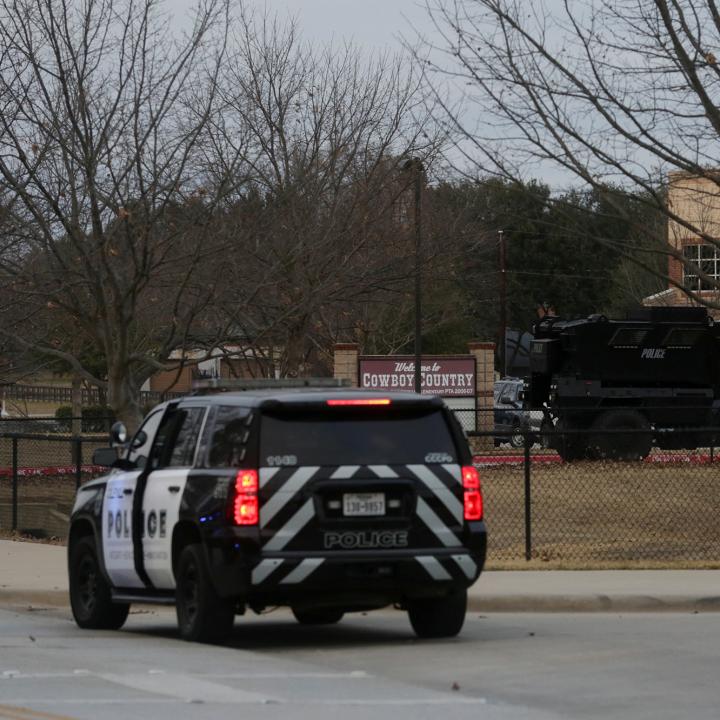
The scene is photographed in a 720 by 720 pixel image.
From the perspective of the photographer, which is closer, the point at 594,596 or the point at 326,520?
the point at 326,520

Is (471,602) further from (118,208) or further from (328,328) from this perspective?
(328,328)

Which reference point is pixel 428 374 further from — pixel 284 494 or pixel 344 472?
pixel 284 494

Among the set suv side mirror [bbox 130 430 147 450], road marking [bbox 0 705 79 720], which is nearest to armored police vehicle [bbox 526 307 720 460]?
suv side mirror [bbox 130 430 147 450]

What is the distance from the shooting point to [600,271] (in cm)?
7238

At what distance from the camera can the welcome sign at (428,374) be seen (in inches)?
1391

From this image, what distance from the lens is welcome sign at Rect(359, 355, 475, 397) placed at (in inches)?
1391

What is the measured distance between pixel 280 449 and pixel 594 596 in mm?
4017

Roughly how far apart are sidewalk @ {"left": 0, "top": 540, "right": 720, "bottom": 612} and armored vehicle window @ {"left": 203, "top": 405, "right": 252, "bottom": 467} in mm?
3458

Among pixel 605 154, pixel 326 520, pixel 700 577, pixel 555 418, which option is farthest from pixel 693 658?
pixel 555 418

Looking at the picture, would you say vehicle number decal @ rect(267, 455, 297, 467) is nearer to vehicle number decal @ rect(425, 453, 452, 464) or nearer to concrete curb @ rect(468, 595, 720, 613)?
vehicle number decal @ rect(425, 453, 452, 464)

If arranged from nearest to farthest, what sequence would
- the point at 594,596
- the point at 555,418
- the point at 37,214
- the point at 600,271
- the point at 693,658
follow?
1. the point at 693,658
2. the point at 594,596
3. the point at 37,214
4. the point at 555,418
5. the point at 600,271

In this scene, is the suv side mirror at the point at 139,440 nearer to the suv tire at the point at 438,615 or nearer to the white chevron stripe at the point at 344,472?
the white chevron stripe at the point at 344,472

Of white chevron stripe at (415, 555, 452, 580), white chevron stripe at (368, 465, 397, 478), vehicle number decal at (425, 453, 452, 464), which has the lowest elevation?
white chevron stripe at (415, 555, 452, 580)

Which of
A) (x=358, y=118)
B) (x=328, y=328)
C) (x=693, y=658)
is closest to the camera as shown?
(x=693, y=658)
